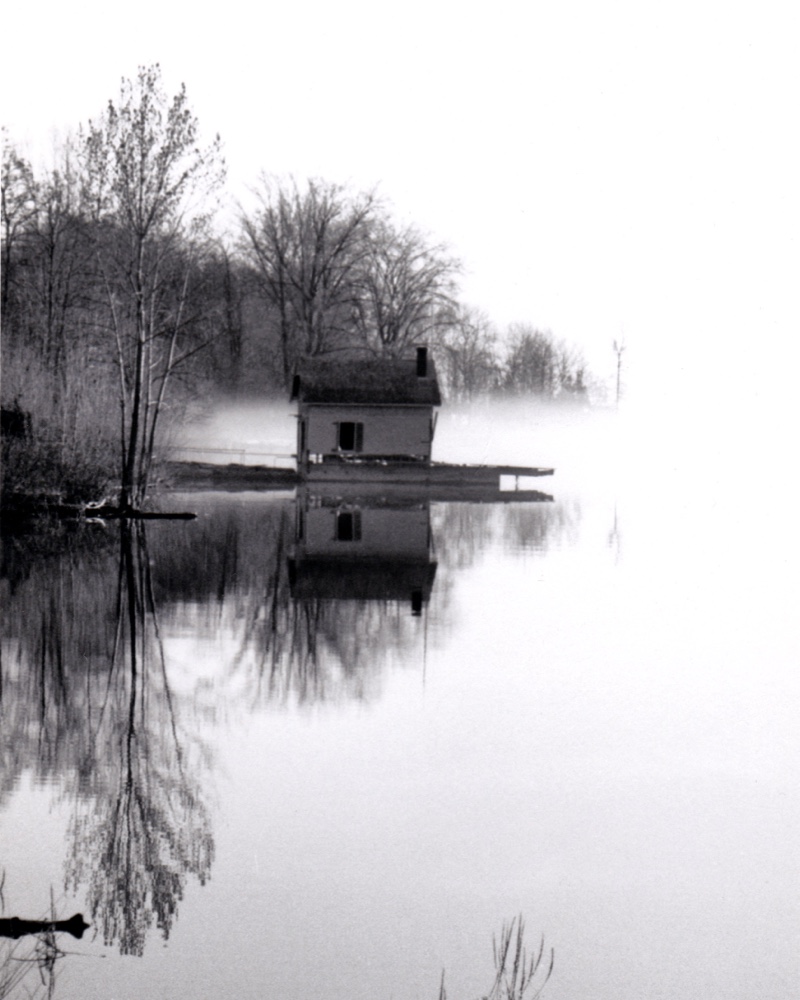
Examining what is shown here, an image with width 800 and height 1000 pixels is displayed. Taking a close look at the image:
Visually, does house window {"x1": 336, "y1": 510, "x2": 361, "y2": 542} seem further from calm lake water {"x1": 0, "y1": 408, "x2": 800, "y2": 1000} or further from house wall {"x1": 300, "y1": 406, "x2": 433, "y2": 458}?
house wall {"x1": 300, "y1": 406, "x2": 433, "y2": 458}

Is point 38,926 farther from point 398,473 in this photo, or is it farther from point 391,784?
point 398,473

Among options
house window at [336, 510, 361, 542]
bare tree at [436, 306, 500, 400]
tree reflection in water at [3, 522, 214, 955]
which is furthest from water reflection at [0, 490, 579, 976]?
bare tree at [436, 306, 500, 400]

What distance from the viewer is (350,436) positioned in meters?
59.0

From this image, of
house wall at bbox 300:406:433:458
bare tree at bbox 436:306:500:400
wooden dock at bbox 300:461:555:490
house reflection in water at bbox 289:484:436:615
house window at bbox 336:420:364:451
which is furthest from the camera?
bare tree at bbox 436:306:500:400

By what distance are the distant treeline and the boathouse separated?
572 cm

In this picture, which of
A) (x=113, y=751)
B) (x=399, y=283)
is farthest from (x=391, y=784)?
(x=399, y=283)

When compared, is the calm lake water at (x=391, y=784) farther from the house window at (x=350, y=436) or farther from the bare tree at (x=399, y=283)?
the bare tree at (x=399, y=283)

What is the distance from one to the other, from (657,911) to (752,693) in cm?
606

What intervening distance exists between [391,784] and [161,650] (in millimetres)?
5306

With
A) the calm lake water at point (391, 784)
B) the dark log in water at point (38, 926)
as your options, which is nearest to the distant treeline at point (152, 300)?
the calm lake water at point (391, 784)

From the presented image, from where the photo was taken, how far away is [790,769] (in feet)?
33.3

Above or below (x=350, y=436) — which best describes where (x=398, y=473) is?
below

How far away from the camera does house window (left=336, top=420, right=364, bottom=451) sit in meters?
58.7

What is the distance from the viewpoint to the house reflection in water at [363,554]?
64.6 ft
